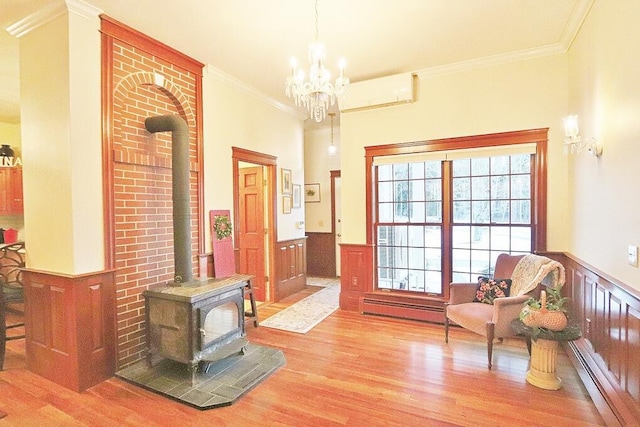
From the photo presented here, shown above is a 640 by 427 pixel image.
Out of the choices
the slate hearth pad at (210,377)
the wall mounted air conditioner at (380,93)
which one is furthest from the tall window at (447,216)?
the slate hearth pad at (210,377)

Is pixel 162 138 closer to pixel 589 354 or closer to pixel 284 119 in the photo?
pixel 284 119

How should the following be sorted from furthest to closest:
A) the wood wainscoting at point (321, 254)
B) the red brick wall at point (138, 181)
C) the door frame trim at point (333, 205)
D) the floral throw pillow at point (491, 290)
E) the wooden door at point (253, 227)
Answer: the wood wainscoting at point (321, 254), the door frame trim at point (333, 205), the wooden door at point (253, 227), the floral throw pillow at point (491, 290), the red brick wall at point (138, 181)

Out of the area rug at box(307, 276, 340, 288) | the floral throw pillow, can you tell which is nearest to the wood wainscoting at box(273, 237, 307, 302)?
the area rug at box(307, 276, 340, 288)

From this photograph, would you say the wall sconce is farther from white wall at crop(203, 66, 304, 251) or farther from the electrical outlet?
white wall at crop(203, 66, 304, 251)

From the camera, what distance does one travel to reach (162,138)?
11.0ft

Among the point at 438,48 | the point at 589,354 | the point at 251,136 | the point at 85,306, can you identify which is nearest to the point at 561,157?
the point at 438,48

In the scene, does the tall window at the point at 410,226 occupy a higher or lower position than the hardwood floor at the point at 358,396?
higher

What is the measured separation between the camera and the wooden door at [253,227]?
5031 millimetres

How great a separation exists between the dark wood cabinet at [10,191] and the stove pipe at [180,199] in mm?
3885

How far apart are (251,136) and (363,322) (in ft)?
9.39

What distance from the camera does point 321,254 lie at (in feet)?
22.2

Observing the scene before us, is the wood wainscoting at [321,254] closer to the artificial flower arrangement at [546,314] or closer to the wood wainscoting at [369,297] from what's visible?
the wood wainscoting at [369,297]

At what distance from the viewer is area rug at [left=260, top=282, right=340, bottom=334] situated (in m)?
3.95

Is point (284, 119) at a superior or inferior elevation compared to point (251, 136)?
superior
